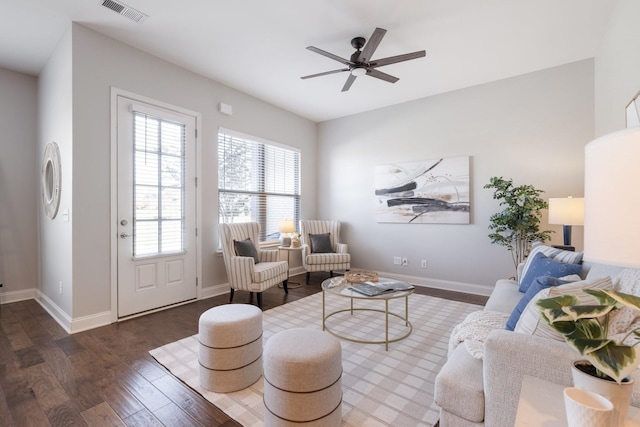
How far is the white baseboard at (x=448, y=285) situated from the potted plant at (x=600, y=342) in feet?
12.3

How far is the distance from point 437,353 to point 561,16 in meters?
3.22

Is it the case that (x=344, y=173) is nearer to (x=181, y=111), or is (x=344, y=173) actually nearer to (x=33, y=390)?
(x=181, y=111)

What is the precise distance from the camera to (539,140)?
375 centimetres

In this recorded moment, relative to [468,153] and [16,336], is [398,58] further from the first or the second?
[16,336]

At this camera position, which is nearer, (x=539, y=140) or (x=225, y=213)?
(x=539, y=140)

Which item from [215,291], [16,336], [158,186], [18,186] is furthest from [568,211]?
[18,186]

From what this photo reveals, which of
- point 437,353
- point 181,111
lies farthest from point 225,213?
point 437,353

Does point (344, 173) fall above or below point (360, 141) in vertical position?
below

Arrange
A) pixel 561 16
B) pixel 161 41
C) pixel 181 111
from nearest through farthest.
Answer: pixel 561 16 → pixel 161 41 → pixel 181 111

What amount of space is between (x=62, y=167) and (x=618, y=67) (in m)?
5.30

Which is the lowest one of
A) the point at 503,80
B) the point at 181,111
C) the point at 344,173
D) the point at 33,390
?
the point at 33,390

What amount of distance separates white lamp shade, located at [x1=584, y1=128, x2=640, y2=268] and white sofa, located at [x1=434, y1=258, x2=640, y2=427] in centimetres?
59

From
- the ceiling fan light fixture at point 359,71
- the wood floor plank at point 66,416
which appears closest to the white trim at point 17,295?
the wood floor plank at point 66,416

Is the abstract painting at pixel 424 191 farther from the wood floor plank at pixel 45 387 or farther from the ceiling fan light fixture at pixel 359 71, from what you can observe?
the wood floor plank at pixel 45 387
